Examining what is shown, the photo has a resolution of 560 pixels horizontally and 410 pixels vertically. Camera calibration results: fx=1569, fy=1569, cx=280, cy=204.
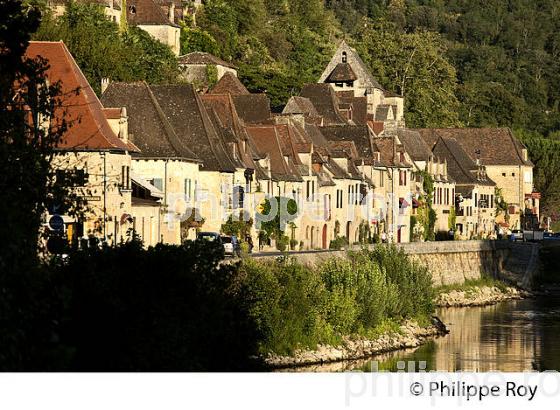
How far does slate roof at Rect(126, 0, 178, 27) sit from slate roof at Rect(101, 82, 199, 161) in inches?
2330

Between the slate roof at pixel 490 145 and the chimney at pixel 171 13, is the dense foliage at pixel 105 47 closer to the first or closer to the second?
the chimney at pixel 171 13

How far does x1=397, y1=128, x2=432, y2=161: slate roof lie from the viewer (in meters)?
122

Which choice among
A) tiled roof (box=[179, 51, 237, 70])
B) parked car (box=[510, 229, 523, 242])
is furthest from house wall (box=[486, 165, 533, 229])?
tiled roof (box=[179, 51, 237, 70])

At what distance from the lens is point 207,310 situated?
4044cm

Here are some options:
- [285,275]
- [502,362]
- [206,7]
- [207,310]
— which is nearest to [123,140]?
[285,275]

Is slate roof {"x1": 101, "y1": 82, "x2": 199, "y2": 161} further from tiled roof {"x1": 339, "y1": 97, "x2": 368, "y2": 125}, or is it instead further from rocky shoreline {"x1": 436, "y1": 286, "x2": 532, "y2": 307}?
tiled roof {"x1": 339, "y1": 97, "x2": 368, "y2": 125}

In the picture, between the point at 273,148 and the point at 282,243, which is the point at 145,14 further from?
the point at 282,243

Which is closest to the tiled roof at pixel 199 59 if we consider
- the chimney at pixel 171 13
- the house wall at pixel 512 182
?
the chimney at pixel 171 13

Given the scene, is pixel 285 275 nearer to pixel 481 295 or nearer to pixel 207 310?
pixel 207 310

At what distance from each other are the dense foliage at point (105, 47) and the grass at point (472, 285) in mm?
23610

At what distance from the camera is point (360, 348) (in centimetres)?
6500

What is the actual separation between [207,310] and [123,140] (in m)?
26.9

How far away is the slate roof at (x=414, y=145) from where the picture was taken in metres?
122

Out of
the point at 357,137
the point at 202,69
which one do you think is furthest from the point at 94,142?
the point at 202,69
